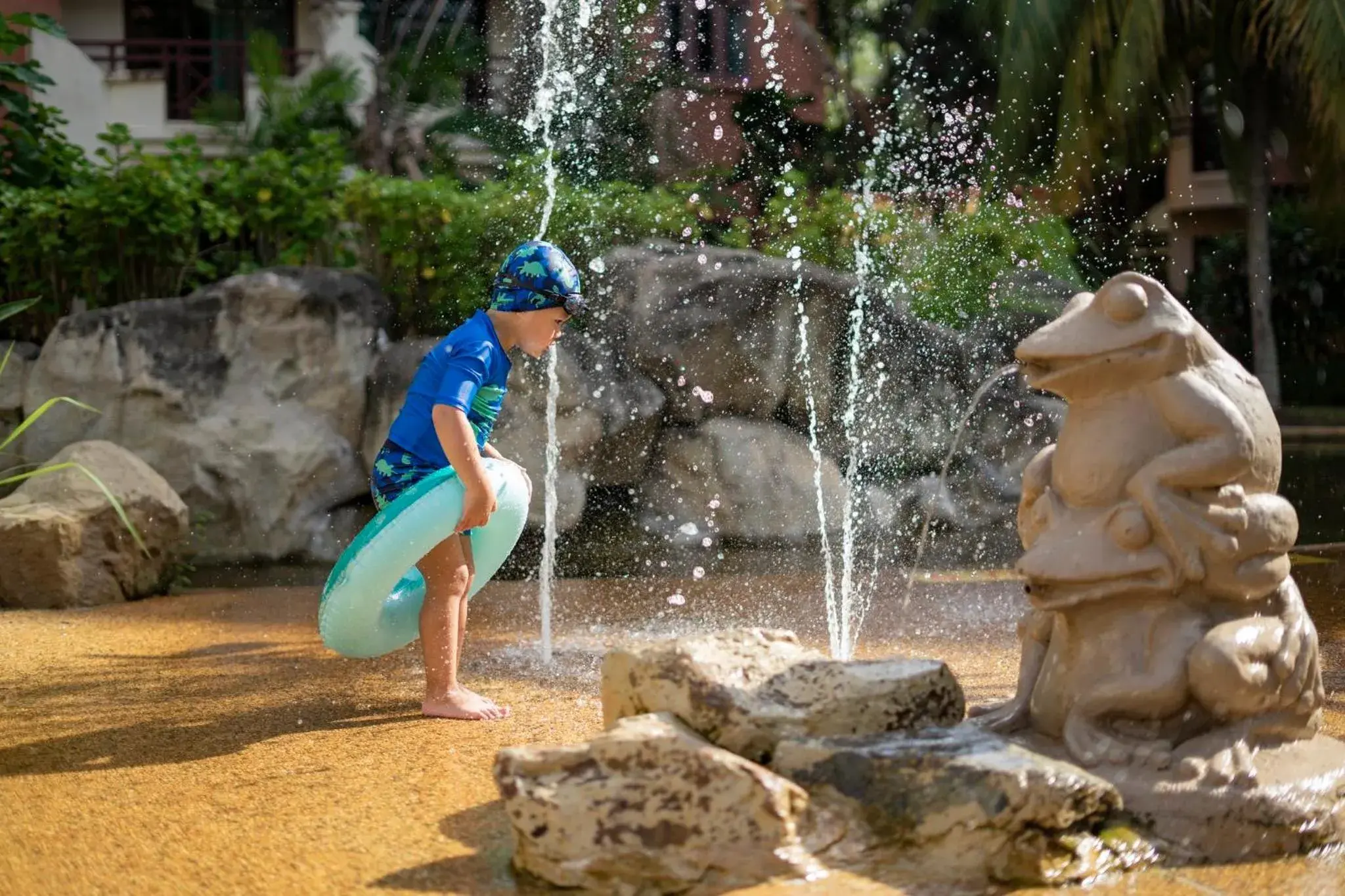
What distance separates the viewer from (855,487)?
7.75 m

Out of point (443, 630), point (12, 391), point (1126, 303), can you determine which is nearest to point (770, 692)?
point (1126, 303)

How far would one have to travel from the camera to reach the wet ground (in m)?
2.70

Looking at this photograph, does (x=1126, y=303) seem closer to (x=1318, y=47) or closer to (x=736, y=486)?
(x=736, y=486)

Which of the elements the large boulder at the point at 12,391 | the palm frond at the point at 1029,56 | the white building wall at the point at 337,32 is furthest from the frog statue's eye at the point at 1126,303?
the white building wall at the point at 337,32

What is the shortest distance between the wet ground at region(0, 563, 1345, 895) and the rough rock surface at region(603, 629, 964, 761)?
38 cm

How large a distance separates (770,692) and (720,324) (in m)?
4.86

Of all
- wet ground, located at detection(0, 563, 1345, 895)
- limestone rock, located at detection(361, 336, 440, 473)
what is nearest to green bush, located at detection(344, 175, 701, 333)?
limestone rock, located at detection(361, 336, 440, 473)

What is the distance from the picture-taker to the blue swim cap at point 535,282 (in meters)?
4.02

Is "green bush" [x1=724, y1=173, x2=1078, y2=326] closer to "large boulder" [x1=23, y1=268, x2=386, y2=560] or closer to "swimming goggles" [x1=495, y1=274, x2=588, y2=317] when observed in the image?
"large boulder" [x1=23, y1=268, x2=386, y2=560]

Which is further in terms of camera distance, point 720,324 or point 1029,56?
point 1029,56

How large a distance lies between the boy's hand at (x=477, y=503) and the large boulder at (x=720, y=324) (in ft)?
12.8

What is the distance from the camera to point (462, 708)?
3932mm

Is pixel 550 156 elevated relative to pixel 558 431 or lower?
elevated

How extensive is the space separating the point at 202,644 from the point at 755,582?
2567 millimetres
